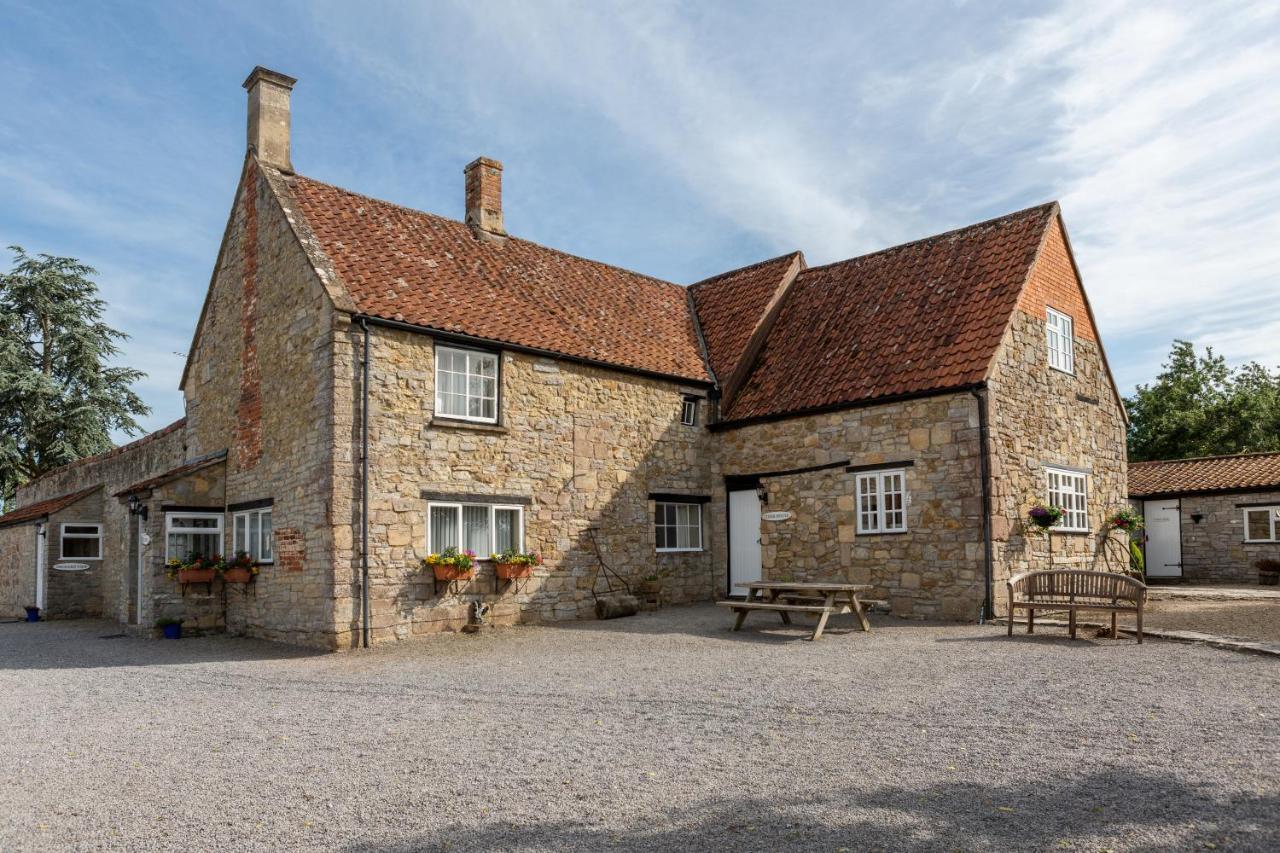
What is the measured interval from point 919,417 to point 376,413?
9132 millimetres

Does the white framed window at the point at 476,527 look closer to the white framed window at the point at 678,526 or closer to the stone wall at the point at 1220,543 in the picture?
the white framed window at the point at 678,526

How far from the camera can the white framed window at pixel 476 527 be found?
619 inches

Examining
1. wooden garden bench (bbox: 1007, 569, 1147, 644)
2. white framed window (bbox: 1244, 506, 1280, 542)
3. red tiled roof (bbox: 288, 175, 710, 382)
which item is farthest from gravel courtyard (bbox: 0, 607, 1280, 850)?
white framed window (bbox: 1244, 506, 1280, 542)

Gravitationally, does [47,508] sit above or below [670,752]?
above

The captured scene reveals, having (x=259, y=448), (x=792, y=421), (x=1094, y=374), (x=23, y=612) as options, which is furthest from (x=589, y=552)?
(x=23, y=612)

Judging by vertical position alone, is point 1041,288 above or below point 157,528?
above

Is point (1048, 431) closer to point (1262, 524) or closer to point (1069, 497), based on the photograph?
point (1069, 497)

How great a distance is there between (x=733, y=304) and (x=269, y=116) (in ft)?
35.4

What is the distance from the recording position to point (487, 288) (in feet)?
59.9

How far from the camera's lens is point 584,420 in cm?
1800

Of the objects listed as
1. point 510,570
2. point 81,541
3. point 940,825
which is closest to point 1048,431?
point 510,570

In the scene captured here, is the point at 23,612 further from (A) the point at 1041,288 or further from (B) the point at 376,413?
(A) the point at 1041,288

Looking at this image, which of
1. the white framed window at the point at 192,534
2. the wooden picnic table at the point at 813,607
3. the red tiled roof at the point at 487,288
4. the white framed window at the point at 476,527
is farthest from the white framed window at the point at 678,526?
the white framed window at the point at 192,534

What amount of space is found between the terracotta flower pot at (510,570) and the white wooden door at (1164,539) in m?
20.1
